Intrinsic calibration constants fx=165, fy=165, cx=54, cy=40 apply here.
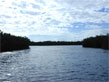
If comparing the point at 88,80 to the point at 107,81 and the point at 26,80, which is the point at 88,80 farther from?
the point at 26,80

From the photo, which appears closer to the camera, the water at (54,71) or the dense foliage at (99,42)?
the water at (54,71)

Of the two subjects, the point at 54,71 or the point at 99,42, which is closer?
the point at 54,71

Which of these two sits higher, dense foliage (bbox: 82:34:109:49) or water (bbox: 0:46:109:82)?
dense foliage (bbox: 82:34:109:49)

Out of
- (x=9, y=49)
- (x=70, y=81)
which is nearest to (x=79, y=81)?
(x=70, y=81)

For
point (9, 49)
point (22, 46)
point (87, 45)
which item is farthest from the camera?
point (87, 45)

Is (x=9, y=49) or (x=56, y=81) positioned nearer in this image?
(x=56, y=81)

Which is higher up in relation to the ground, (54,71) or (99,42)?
(99,42)

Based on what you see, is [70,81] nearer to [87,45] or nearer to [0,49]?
[0,49]

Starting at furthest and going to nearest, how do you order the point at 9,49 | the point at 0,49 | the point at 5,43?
1. the point at 9,49
2. the point at 5,43
3. the point at 0,49

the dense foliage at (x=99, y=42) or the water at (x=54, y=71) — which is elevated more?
the dense foliage at (x=99, y=42)

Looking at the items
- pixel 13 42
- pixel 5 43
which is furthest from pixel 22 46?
pixel 5 43

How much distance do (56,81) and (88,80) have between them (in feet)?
13.3

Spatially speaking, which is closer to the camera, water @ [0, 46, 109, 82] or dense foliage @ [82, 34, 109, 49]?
water @ [0, 46, 109, 82]

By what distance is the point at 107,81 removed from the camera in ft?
66.6
